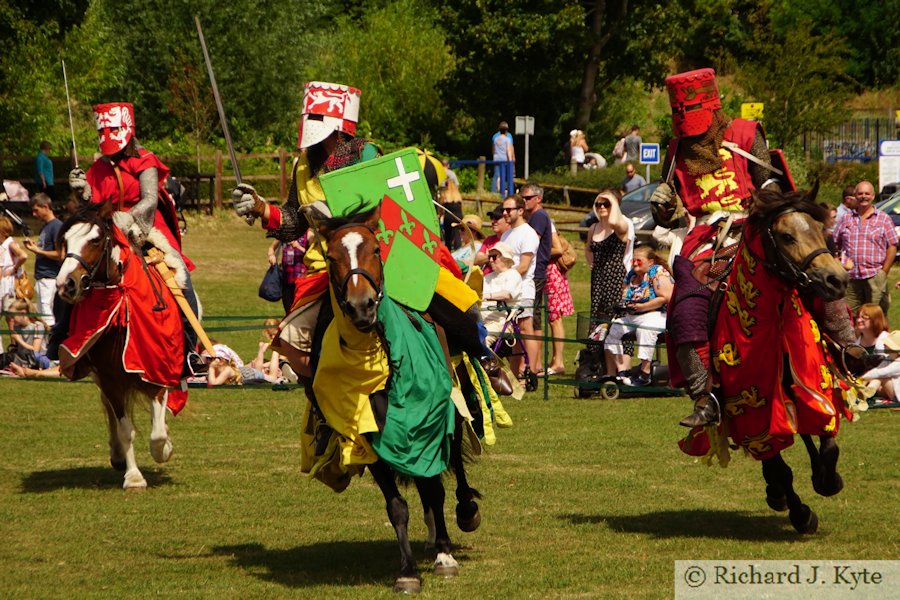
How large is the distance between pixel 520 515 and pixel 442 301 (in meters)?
1.96

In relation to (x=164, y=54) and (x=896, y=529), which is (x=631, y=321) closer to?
(x=896, y=529)

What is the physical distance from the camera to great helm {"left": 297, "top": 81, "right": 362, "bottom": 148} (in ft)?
28.4

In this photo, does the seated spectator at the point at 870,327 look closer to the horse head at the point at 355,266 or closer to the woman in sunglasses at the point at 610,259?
the woman in sunglasses at the point at 610,259

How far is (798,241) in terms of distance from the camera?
7734 mm

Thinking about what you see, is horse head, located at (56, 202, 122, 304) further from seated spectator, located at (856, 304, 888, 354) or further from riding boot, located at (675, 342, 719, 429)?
seated spectator, located at (856, 304, 888, 354)

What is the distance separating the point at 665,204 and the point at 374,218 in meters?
2.29

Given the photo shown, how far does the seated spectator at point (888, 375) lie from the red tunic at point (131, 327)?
687 cm

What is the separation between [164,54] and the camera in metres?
49.0

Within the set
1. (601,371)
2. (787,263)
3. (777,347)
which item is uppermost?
(787,263)

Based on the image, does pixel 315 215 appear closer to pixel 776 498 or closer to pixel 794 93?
pixel 776 498

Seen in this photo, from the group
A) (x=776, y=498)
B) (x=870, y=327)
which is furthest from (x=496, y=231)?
(x=776, y=498)

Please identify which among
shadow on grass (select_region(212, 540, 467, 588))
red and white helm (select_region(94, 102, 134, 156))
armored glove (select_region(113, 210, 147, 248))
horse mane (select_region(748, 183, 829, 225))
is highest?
red and white helm (select_region(94, 102, 134, 156))

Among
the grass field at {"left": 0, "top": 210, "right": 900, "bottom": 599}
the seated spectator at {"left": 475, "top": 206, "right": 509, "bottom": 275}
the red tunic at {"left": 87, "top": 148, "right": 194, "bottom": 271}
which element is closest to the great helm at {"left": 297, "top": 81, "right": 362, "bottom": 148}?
the grass field at {"left": 0, "top": 210, "right": 900, "bottom": 599}

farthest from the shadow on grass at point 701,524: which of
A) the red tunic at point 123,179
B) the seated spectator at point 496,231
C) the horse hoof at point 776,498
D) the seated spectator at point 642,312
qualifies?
the seated spectator at point 496,231
